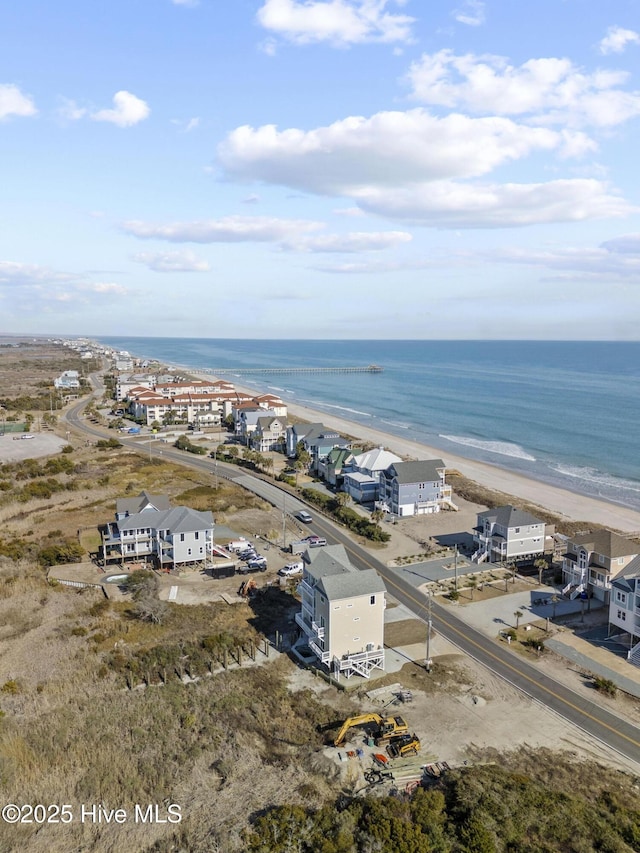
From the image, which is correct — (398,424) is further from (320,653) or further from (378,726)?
(378,726)

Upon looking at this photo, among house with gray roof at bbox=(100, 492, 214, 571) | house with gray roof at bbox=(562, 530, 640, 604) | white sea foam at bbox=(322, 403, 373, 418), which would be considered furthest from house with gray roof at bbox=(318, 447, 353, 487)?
white sea foam at bbox=(322, 403, 373, 418)

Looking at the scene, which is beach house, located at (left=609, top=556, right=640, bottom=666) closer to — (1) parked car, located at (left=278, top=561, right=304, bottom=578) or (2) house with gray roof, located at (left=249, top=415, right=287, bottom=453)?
(1) parked car, located at (left=278, top=561, right=304, bottom=578)

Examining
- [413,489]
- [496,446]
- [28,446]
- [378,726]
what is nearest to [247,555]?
[413,489]

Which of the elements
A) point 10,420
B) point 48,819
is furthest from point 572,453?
point 10,420

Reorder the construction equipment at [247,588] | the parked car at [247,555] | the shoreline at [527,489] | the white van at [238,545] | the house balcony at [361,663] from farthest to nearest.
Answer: the shoreline at [527,489], the white van at [238,545], the parked car at [247,555], the construction equipment at [247,588], the house balcony at [361,663]

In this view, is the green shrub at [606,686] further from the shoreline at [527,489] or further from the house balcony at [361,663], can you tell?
the shoreline at [527,489]

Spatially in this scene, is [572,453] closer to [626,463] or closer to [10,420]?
[626,463]

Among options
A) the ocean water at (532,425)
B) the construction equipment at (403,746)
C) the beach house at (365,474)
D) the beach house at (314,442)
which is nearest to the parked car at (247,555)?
the beach house at (365,474)

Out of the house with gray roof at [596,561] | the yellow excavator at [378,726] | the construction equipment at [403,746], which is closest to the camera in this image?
the construction equipment at [403,746]
